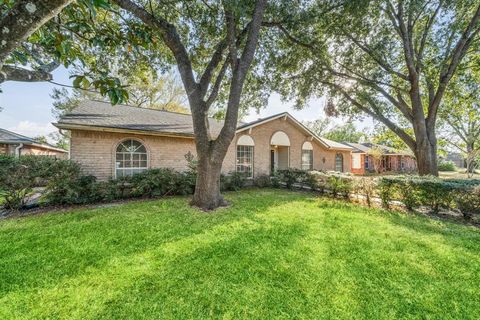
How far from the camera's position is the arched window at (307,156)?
16.1 meters

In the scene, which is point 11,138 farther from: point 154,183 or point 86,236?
point 86,236

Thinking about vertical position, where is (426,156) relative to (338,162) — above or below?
above

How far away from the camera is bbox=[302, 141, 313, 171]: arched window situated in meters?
16.1

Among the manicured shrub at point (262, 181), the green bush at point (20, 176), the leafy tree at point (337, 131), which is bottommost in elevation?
the manicured shrub at point (262, 181)

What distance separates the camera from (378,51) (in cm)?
961

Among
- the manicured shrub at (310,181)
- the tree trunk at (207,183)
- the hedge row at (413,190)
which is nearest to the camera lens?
the hedge row at (413,190)

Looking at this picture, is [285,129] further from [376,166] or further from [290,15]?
[376,166]

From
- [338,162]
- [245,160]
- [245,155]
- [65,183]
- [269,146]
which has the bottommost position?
[65,183]

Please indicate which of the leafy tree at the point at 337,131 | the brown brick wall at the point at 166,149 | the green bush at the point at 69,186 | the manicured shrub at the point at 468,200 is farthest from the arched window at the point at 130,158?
the leafy tree at the point at 337,131

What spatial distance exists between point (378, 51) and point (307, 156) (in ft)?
27.6

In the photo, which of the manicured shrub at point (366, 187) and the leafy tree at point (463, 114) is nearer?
the manicured shrub at point (366, 187)

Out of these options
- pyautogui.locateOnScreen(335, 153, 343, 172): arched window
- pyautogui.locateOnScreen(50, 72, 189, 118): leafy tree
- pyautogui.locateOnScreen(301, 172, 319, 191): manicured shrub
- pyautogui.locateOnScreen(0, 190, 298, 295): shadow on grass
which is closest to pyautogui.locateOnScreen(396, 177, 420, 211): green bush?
pyautogui.locateOnScreen(301, 172, 319, 191): manicured shrub

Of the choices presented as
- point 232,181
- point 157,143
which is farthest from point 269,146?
point 157,143

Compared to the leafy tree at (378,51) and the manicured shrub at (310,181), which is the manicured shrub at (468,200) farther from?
the manicured shrub at (310,181)
